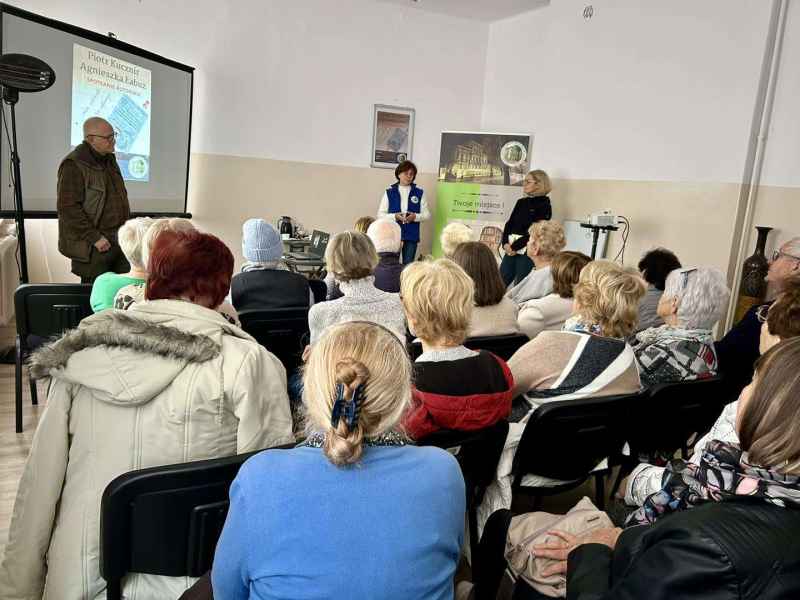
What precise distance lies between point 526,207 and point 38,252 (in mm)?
4874

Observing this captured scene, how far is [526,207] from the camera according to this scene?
6.22 meters

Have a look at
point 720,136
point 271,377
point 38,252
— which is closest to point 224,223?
point 38,252

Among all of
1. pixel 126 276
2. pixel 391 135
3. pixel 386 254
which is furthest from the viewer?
pixel 391 135

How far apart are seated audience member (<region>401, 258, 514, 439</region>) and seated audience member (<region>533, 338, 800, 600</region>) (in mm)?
599

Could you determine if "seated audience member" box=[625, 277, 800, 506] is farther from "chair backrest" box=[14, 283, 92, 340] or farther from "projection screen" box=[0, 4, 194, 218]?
"projection screen" box=[0, 4, 194, 218]

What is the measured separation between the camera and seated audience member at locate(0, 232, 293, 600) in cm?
128

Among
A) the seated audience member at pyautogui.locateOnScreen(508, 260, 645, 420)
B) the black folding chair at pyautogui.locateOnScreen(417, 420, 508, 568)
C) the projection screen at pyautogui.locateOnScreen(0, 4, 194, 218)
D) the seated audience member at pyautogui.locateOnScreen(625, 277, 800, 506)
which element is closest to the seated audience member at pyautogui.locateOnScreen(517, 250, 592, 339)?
the seated audience member at pyautogui.locateOnScreen(508, 260, 645, 420)

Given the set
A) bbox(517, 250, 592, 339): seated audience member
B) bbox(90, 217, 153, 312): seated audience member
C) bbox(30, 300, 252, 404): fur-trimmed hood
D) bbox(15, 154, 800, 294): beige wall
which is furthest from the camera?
bbox(15, 154, 800, 294): beige wall

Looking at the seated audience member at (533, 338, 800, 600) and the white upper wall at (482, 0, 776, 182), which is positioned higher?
the white upper wall at (482, 0, 776, 182)

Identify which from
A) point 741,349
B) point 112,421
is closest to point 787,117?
point 741,349

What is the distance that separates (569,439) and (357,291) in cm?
120

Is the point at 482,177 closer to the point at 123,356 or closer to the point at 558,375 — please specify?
the point at 558,375

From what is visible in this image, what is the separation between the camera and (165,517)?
4.03 feet

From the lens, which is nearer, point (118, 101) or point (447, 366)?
point (447, 366)
